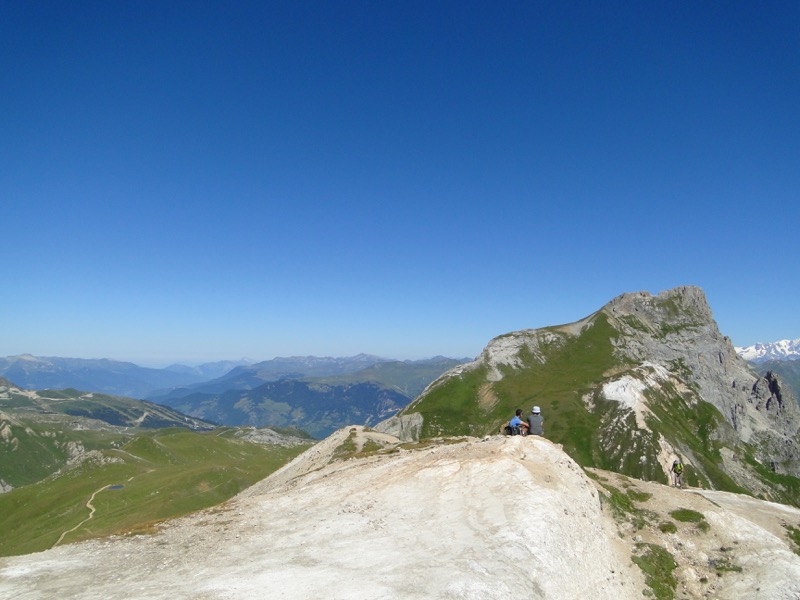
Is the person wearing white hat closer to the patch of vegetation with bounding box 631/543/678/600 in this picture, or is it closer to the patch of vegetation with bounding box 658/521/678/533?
the patch of vegetation with bounding box 631/543/678/600

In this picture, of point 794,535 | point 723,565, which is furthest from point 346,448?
point 794,535

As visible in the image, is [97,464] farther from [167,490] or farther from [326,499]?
[326,499]

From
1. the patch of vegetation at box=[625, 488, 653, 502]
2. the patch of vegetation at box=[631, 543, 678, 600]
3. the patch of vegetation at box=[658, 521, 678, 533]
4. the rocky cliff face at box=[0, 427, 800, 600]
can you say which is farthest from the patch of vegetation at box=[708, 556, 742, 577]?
the patch of vegetation at box=[625, 488, 653, 502]

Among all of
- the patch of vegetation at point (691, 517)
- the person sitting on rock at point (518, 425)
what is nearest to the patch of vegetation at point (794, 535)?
the patch of vegetation at point (691, 517)

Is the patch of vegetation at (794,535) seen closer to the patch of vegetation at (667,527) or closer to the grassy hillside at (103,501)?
the patch of vegetation at (667,527)

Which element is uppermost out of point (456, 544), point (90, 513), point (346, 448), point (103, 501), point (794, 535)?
point (456, 544)

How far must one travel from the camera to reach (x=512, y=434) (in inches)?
1706

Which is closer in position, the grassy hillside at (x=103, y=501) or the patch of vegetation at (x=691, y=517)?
the patch of vegetation at (x=691, y=517)

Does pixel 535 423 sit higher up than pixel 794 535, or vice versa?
pixel 535 423

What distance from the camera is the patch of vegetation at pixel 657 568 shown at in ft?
106

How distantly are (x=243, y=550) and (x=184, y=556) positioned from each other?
331 centimetres

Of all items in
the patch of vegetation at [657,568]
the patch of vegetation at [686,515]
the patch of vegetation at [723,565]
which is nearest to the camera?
the patch of vegetation at [657,568]

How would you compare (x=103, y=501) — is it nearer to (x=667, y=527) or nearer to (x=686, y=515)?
(x=667, y=527)

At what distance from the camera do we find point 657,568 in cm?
3409
